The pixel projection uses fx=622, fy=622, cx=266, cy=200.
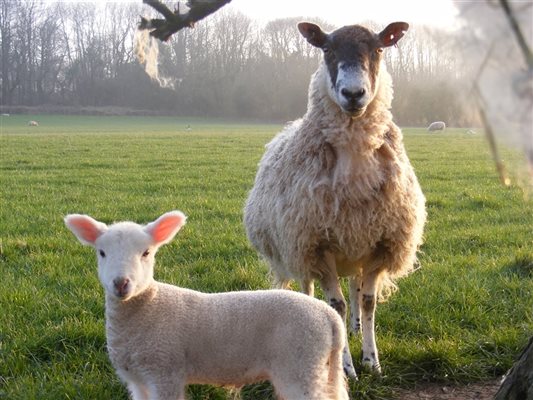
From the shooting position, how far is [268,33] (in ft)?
13.3

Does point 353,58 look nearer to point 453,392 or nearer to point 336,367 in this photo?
point 336,367

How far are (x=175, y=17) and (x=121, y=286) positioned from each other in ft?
5.07

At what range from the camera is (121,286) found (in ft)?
8.59

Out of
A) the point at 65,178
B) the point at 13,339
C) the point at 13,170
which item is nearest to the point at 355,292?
the point at 13,339

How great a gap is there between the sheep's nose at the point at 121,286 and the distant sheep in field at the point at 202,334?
0.04 meters

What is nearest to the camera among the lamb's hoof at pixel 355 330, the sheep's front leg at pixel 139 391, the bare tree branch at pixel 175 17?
the bare tree branch at pixel 175 17

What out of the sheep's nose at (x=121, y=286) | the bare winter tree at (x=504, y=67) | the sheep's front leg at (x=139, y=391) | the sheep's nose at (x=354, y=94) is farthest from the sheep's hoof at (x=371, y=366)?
the bare winter tree at (x=504, y=67)

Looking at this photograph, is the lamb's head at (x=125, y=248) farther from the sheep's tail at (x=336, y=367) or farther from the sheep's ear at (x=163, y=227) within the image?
the sheep's tail at (x=336, y=367)

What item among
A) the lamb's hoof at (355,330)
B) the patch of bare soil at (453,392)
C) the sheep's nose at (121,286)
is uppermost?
the sheep's nose at (121,286)

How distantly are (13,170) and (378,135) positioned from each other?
12550 mm

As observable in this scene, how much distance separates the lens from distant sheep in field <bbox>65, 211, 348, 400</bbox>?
2.74 meters

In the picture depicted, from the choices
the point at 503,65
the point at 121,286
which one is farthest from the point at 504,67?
the point at 121,286

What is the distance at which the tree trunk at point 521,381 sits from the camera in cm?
233

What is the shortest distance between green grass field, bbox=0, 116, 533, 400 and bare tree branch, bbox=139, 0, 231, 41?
0.62 m
